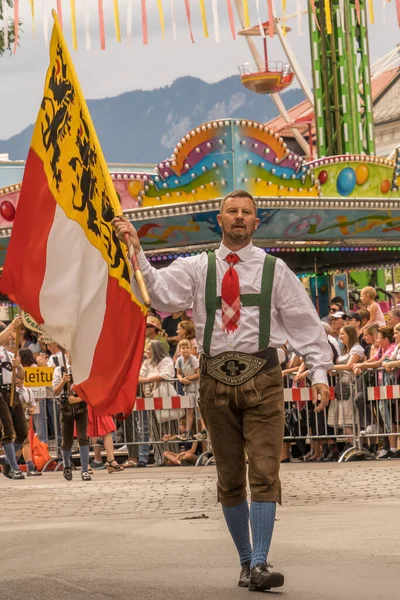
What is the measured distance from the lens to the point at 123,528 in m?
9.92

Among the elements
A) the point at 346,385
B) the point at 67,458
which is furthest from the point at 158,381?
the point at 346,385

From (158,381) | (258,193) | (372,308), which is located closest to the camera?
(158,381)

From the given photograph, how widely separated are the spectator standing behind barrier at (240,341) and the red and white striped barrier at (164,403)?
10.5 m

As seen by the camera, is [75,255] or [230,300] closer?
[230,300]

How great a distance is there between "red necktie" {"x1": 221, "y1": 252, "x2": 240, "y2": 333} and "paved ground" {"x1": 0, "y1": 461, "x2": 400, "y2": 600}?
1.27 m

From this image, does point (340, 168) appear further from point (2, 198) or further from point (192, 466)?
point (192, 466)

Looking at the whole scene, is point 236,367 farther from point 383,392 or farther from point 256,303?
point 383,392

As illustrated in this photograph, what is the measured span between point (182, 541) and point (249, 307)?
2269 mm

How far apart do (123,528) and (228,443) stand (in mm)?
2961

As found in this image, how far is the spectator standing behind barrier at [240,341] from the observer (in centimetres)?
708

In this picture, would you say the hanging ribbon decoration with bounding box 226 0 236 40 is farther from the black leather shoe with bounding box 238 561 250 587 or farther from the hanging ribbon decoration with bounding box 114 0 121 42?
the black leather shoe with bounding box 238 561 250 587

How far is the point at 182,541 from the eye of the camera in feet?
29.0

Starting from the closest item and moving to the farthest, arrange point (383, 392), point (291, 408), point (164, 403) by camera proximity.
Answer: point (383, 392) < point (291, 408) < point (164, 403)

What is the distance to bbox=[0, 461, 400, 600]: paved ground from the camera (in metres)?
6.81
